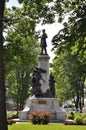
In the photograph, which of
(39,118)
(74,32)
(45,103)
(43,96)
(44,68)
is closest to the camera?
(74,32)

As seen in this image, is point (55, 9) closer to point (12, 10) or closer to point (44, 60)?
point (12, 10)

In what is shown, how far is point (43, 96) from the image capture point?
125 ft

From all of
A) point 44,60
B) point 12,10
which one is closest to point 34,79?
point 44,60

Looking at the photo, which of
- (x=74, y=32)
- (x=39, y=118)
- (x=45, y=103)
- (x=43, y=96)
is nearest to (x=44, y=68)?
(x=43, y=96)

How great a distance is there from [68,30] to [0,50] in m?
3.81

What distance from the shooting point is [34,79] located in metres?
38.0

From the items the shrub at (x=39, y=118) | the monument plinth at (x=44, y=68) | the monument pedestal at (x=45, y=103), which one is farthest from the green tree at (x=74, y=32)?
the monument plinth at (x=44, y=68)

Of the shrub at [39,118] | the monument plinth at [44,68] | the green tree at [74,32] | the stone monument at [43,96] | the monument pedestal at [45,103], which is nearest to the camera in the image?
the green tree at [74,32]

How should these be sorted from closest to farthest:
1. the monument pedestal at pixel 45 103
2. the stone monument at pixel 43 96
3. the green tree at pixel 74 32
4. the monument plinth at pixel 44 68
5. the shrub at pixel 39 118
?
the green tree at pixel 74 32 < the shrub at pixel 39 118 < the monument pedestal at pixel 45 103 < the stone monument at pixel 43 96 < the monument plinth at pixel 44 68

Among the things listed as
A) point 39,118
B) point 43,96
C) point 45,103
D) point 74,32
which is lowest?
point 39,118

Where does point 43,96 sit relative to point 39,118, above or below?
above

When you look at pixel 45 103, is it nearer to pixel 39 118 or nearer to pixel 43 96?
pixel 43 96

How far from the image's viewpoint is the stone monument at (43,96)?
3669 centimetres

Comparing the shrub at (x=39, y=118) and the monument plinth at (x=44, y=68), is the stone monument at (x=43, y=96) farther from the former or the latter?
the shrub at (x=39, y=118)
